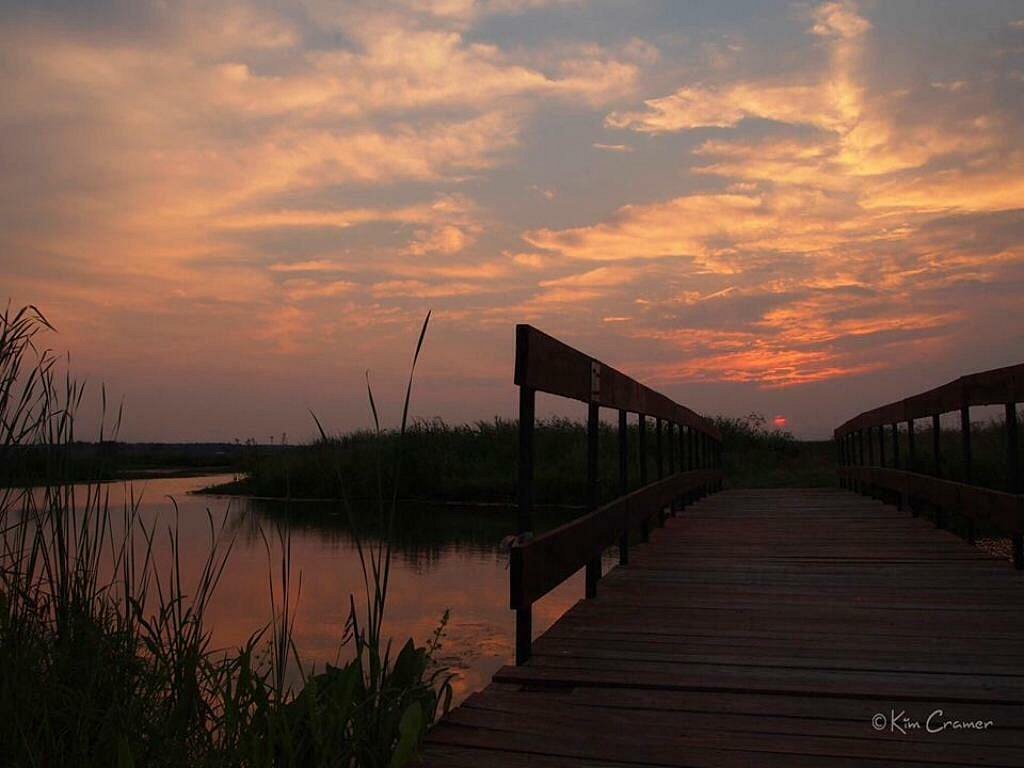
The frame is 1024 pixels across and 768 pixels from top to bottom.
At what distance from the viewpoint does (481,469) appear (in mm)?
21328

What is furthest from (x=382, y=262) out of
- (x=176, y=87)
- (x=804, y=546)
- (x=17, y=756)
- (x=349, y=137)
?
(x=17, y=756)

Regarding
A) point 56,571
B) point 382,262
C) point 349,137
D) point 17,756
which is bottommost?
point 17,756

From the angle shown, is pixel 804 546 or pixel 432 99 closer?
pixel 804 546

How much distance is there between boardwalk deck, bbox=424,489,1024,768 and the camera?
2.64 meters

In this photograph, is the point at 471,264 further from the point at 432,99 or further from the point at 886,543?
the point at 886,543

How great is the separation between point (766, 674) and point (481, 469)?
1802 centimetres

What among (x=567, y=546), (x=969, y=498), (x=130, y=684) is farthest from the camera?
(x=969, y=498)

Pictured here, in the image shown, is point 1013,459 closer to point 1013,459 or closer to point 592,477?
point 1013,459

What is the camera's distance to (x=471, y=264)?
1029 centimetres

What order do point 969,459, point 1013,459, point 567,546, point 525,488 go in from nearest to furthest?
point 525,488, point 567,546, point 1013,459, point 969,459

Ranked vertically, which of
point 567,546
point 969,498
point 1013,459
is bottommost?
point 567,546

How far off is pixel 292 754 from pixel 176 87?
7.42 m

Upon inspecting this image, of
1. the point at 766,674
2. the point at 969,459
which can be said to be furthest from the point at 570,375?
the point at 969,459

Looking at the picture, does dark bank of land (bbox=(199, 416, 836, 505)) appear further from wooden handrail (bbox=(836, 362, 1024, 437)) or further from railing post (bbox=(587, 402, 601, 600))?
railing post (bbox=(587, 402, 601, 600))
